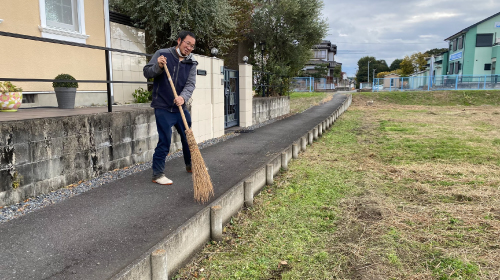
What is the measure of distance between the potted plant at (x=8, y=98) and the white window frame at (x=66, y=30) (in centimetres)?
218

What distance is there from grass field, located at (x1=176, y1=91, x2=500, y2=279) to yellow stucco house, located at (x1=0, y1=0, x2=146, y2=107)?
607 cm

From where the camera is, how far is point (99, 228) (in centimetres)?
337

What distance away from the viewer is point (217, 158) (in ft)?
21.8

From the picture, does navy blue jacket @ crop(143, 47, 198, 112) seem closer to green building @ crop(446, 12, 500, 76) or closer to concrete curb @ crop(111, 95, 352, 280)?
concrete curb @ crop(111, 95, 352, 280)

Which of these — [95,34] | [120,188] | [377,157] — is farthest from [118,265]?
[95,34]

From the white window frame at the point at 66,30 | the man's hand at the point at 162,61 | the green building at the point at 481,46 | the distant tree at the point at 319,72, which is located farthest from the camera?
the distant tree at the point at 319,72

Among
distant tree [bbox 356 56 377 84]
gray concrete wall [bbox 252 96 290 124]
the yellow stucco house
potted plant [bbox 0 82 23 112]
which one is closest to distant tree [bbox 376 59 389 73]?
distant tree [bbox 356 56 377 84]

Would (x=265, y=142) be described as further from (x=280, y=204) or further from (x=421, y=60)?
(x=421, y=60)

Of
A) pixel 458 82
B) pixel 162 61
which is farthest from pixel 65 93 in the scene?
pixel 458 82

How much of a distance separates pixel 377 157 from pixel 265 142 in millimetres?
2800

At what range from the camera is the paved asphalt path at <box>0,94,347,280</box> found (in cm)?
266

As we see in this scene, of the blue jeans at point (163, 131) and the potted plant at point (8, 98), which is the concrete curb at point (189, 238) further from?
the potted plant at point (8, 98)

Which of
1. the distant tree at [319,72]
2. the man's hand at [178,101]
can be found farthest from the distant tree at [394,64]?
the man's hand at [178,101]

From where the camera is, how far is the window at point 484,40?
39.2 meters
